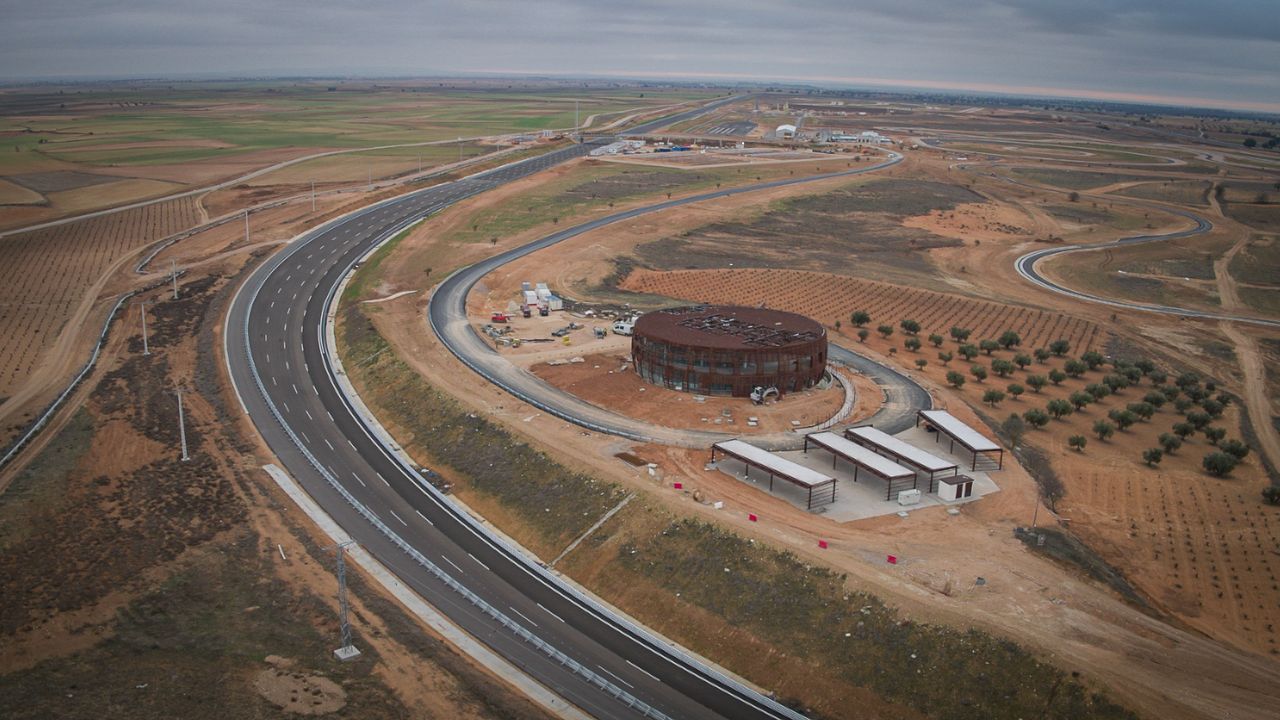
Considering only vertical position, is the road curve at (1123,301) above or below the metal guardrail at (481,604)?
above

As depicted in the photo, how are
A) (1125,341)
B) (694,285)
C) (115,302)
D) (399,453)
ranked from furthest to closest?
(694,285)
(115,302)
(1125,341)
(399,453)

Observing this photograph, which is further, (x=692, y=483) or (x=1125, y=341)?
(x=1125, y=341)

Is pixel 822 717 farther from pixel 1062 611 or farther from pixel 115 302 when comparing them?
pixel 115 302

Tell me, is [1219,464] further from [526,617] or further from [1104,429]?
[526,617]

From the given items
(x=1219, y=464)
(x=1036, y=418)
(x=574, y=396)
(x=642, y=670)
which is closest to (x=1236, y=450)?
(x=1219, y=464)

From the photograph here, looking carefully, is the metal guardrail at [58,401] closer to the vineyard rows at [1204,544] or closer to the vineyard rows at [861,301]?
the vineyard rows at [861,301]

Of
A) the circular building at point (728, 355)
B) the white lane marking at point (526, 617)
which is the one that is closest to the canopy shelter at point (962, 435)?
the circular building at point (728, 355)

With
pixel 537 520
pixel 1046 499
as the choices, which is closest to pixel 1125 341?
pixel 1046 499
